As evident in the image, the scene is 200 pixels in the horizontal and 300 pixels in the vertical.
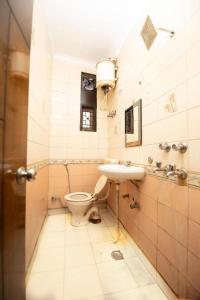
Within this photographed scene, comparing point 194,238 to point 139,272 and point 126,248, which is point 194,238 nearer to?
point 139,272

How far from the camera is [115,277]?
1.17m

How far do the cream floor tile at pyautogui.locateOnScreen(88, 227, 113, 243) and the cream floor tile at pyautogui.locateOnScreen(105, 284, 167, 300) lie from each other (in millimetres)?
622

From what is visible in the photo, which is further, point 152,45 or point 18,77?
point 152,45

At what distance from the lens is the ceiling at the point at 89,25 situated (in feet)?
5.15

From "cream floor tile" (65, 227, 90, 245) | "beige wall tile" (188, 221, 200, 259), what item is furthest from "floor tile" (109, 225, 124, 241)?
"beige wall tile" (188, 221, 200, 259)

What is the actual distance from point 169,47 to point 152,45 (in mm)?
281

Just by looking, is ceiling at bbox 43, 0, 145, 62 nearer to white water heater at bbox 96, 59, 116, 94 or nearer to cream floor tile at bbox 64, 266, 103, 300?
white water heater at bbox 96, 59, 116, 94

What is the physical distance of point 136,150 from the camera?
158cm

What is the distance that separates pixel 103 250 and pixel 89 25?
255 cm

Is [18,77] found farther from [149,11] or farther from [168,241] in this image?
[149,11]

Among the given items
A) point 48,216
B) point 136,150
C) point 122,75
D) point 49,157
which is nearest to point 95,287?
point 136,150

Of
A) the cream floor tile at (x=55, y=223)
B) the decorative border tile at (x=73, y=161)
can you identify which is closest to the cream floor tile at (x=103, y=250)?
the cream floor tile at (x=55, y=223)

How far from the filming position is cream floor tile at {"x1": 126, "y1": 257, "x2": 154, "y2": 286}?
114 cm

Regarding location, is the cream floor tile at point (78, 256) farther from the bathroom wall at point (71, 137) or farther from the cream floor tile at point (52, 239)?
the bathroom wall at point (71, 137)
